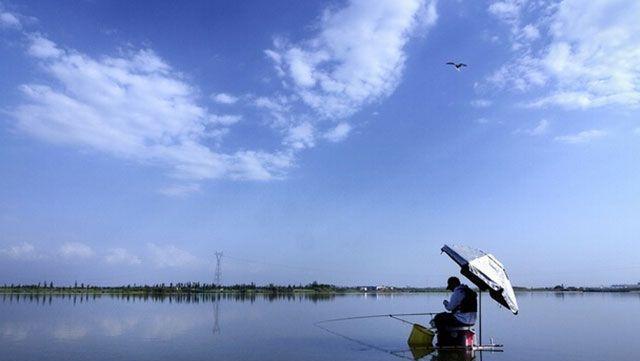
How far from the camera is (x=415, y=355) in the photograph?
16.9 metres

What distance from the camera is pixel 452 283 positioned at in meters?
18.5

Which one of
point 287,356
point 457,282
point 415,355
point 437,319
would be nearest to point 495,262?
point 457,282

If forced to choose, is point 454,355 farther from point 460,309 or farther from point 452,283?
point 452,283

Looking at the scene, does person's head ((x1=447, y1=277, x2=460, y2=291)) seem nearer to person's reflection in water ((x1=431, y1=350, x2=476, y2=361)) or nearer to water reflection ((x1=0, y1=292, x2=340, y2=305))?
person's reflection in water ((x1=431, y1=350, x2=476, y2=361))

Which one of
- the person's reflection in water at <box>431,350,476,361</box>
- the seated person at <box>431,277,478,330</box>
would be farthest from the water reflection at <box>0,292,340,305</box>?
the person's reflection in water at <box>431,350,476,361</box>

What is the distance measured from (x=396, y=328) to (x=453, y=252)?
1186 centimetres

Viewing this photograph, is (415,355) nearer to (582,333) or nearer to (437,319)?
(437,319)

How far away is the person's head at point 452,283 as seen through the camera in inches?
724

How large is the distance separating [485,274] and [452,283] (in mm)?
1914

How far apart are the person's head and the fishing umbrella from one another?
0.90 metres

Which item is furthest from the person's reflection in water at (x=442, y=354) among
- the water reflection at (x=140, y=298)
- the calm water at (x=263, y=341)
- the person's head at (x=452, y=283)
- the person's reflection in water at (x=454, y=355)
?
the water reflection at (x=140, y=298)

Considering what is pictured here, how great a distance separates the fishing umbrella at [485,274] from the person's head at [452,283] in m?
0.90

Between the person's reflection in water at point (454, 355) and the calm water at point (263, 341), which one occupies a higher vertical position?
the person's reflection in water at point (454, 355)

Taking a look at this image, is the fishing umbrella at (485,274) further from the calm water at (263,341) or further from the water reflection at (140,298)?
the water reflection at (140,298)
